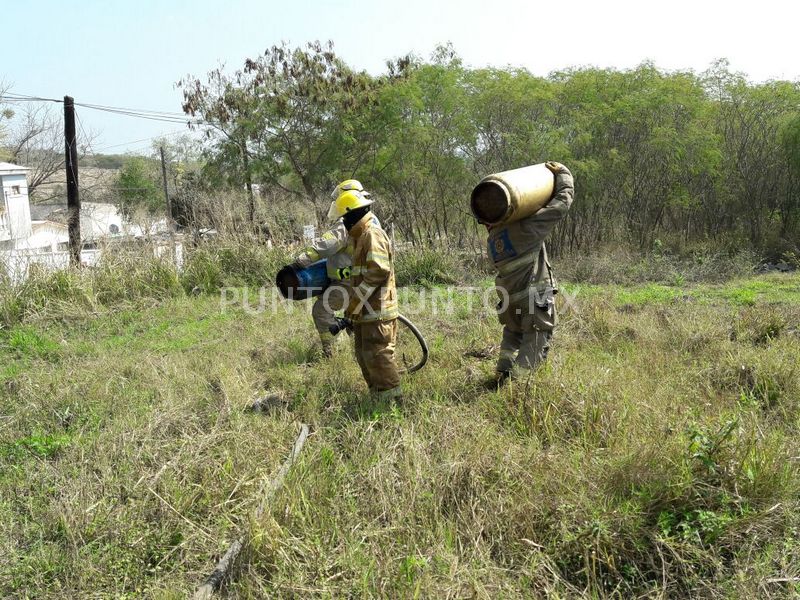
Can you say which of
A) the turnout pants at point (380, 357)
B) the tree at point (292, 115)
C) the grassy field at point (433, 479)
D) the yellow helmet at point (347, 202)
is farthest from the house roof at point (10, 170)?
the turnout pants at point (380, 357)

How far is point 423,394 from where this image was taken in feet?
14.3

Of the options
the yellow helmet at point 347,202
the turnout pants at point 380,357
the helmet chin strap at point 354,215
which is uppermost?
the yellow helmet at point 347,202

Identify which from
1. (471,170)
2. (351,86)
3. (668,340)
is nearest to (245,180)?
(351,86)

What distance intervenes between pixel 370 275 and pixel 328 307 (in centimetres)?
154

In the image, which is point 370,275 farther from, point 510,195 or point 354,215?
point 510,195

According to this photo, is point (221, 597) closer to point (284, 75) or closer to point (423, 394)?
point (423, 394)

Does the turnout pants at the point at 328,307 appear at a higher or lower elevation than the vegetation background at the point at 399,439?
higher

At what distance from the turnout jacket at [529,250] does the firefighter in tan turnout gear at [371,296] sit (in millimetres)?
807

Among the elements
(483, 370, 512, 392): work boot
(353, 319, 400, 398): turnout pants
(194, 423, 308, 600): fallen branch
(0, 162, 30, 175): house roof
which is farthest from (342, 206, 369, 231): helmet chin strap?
(0, 162, 30, 175): house roof

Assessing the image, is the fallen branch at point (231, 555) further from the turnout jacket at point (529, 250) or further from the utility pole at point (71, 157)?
the utility pole at point (71, 157)

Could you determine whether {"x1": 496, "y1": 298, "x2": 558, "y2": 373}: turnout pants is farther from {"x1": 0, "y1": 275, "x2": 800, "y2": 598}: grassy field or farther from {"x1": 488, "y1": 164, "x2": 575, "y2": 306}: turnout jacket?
{"x1": 0, "y1": 275, "x2": 800, "y2": 598}: grassy field

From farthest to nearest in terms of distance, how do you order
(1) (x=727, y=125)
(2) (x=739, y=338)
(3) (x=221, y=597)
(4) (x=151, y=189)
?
(4) (x=151, y=189), (1) (x=727, y=125), (2) (x=739, y=338), (3) (x=221, y=597)

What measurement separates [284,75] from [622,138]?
27.4 feet

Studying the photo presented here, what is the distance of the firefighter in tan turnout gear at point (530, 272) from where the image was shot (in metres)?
4.22
